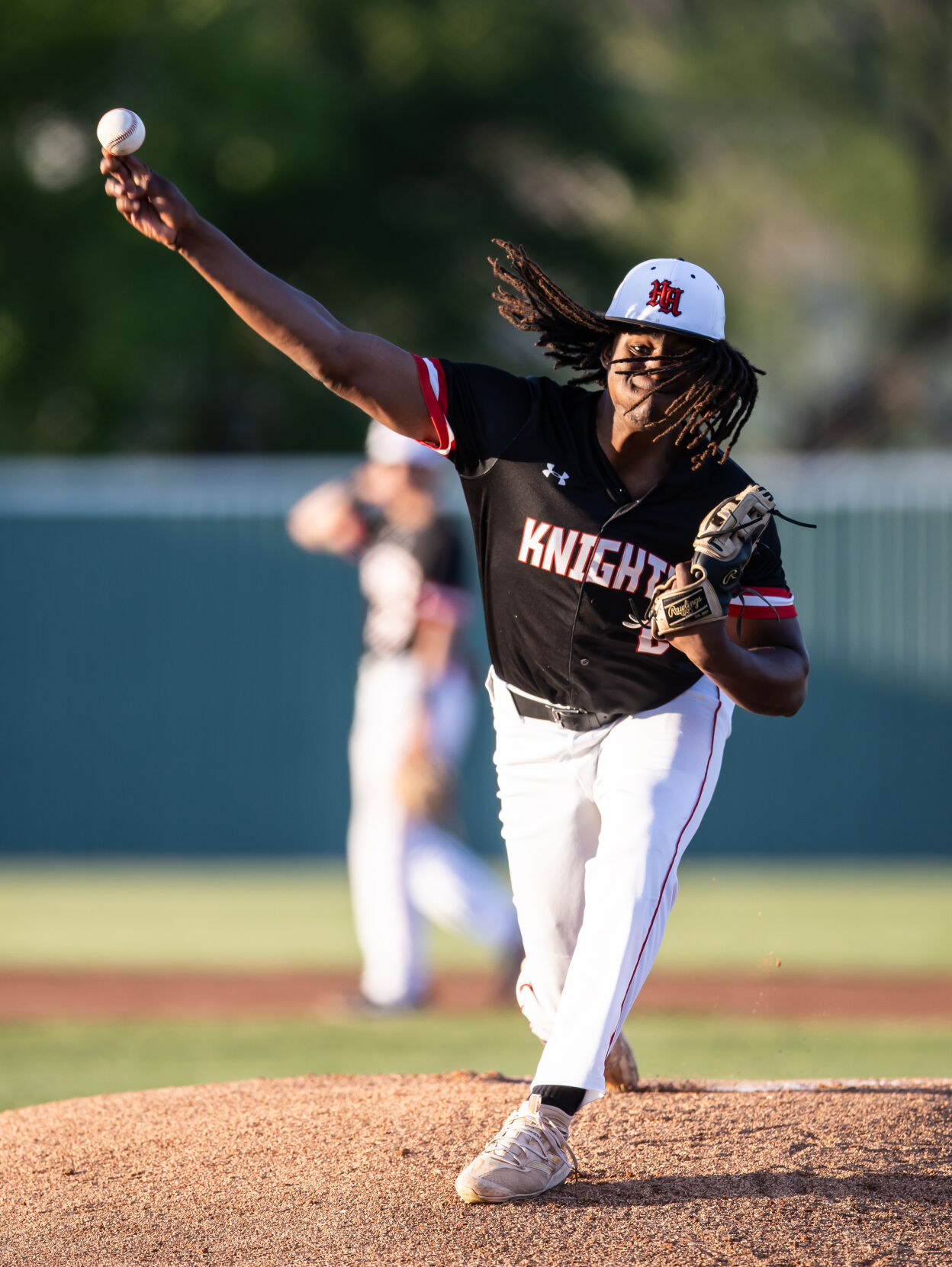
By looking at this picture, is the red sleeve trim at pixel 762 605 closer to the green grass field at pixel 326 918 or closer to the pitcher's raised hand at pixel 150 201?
the pitcher's raised hand at pixel 150 201

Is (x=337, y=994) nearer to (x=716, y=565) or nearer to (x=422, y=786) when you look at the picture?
(x=422, y=786)

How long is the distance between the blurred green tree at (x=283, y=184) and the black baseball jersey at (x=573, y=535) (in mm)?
14822

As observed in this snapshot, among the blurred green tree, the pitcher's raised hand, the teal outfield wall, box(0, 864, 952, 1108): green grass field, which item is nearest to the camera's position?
the pitcher's raised hand

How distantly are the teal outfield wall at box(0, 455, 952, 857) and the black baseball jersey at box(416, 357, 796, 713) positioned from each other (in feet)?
30.1

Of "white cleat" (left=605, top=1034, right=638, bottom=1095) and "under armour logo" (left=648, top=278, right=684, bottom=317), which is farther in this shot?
"white cleat" (left=605, top=1034, right=638, bottom=1095)

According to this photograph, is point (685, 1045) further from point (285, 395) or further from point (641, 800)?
point (285, 395)

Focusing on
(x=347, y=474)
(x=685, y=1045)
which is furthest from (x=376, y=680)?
(x=347, y=474)

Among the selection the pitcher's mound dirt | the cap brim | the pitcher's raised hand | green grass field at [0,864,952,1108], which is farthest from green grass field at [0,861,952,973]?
the pitcher's raised hand

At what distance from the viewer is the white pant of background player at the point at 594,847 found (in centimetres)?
364

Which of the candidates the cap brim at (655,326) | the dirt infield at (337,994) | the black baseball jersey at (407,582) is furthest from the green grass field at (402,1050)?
the cap brim at (655,326)

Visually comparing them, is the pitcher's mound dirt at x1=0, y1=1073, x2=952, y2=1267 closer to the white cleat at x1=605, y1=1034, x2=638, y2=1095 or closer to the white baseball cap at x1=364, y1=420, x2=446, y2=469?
the white cleat at x1=605, y1=1034, x2=638, y2=1095

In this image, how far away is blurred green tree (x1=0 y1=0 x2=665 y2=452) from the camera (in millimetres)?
18438

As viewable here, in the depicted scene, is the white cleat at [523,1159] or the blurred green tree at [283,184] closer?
the white cleat at [523,1159]

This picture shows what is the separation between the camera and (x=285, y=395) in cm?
2105
